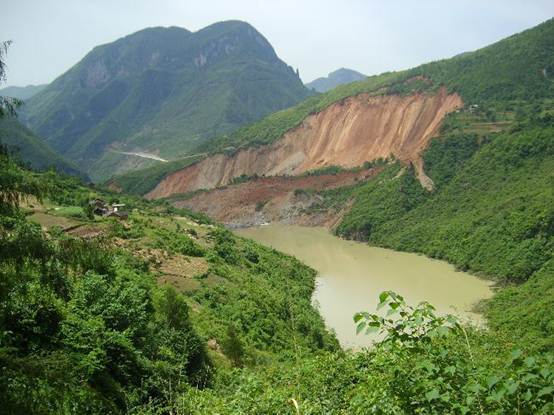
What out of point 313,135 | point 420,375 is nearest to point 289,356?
point 420,375

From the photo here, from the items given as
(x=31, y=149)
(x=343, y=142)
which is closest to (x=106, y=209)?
(x=343, y=142)

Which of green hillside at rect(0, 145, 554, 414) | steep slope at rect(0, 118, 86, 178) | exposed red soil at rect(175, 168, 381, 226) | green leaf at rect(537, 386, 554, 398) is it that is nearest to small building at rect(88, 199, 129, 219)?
green hillside at rect(0, 145, 554, 414)

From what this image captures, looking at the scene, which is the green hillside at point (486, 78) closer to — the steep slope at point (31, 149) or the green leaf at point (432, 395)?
the steep slope at point (31, 149)

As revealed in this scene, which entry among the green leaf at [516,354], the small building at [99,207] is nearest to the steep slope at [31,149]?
the small building at [99,207]

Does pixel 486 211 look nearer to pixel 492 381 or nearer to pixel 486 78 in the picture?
pixel 486 78

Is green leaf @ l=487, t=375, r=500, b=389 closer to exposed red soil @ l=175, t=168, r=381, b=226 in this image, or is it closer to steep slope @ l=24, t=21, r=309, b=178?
exposed red soil @ l=175, t=168, r=381, b=226
